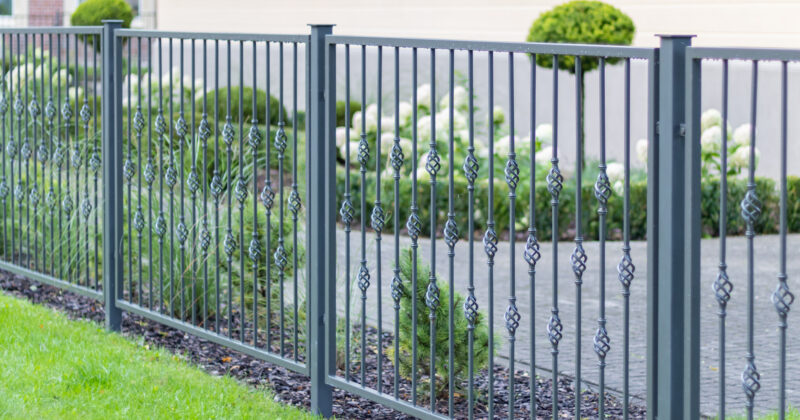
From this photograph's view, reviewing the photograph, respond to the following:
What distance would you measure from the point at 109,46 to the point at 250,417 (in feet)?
7.16

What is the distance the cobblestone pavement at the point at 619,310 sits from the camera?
197 inches

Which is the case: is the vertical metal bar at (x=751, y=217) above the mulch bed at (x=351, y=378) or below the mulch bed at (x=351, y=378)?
above

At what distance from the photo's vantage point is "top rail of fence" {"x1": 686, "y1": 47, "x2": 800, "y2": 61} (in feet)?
8.72

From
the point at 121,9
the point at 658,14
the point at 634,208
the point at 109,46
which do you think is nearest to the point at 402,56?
the point at 658,14

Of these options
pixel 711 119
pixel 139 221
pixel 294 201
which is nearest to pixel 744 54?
pixel 294 201

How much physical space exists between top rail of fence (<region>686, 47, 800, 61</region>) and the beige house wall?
23.1 ft

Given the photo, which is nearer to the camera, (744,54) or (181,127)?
(744,54)

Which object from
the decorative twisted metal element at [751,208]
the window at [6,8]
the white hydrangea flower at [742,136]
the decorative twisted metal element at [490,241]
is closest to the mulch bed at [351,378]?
the decorative twisted metal element at [490,241]

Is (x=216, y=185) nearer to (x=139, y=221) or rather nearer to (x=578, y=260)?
(x=139, y=221)

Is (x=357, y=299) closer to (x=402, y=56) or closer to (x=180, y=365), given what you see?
(x=180, y=365)

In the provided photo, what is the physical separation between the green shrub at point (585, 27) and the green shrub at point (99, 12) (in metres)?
14.0

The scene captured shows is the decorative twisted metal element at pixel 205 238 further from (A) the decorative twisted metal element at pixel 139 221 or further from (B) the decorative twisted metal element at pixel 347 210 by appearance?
(B) the decorative twisted metal element at pixel 347 210

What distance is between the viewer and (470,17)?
12.6 m

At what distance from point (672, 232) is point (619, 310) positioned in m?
3.45
